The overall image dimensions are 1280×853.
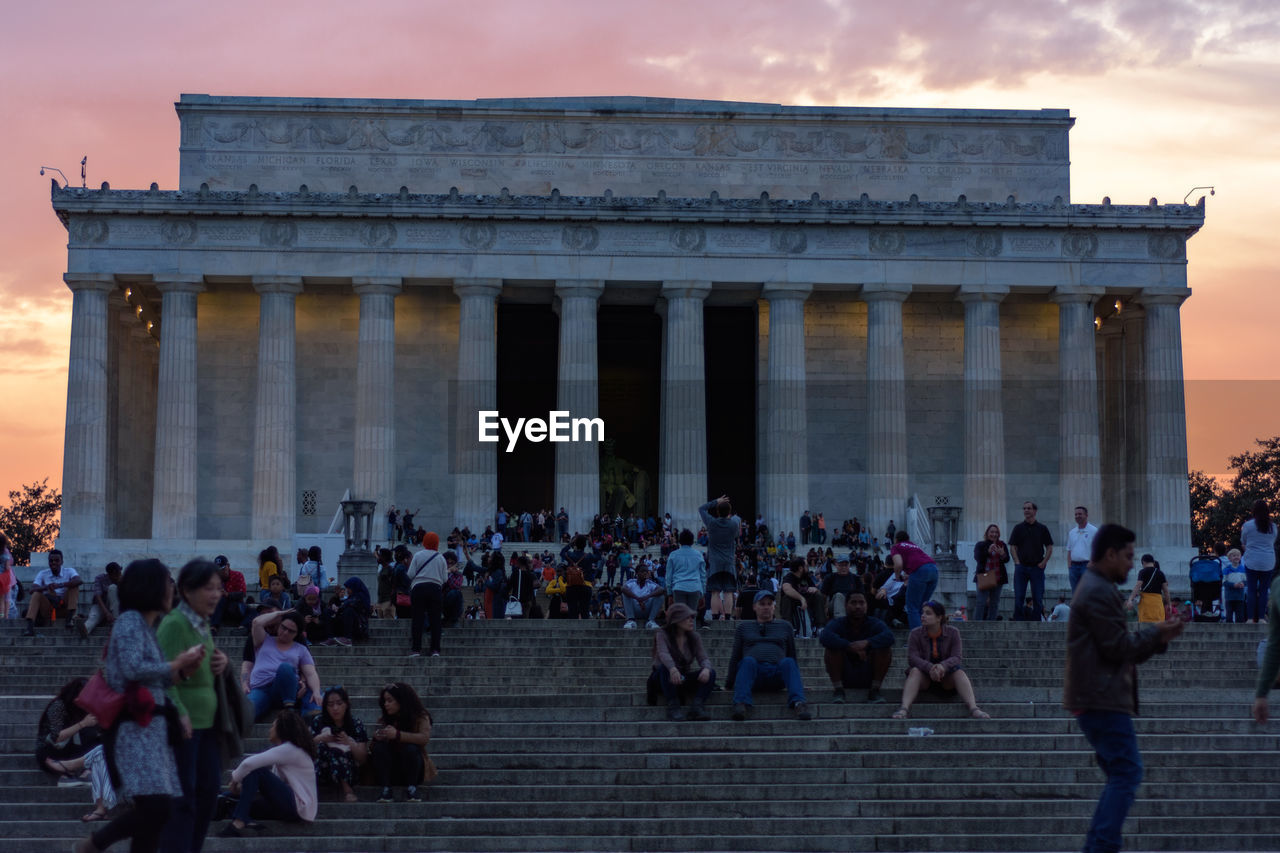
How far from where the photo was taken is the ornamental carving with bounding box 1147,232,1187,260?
52812mm

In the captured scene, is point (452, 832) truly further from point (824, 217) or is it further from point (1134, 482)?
point (1134, 482)

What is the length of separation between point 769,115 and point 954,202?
717 cm

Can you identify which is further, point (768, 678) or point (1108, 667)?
point (768, 678)

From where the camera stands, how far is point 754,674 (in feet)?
64.8

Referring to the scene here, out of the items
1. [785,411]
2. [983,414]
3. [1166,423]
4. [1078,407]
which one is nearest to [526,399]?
[785,411]

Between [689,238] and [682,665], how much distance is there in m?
33.4

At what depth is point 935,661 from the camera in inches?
778

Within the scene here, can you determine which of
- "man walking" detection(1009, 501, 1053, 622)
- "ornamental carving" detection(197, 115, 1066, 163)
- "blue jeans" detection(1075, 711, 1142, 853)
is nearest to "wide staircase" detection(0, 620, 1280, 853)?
"blue jeans" detection(1075, 711, 1142, 853)

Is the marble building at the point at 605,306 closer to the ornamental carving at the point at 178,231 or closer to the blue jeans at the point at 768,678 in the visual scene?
the ornamental carving at the point at 178,231

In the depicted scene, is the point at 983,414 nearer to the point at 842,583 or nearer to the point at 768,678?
the point at 842,583

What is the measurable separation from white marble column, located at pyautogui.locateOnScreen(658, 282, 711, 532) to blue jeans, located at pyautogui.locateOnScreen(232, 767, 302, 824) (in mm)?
35069

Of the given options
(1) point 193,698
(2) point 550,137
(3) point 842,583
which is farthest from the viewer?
(2) point 550,137

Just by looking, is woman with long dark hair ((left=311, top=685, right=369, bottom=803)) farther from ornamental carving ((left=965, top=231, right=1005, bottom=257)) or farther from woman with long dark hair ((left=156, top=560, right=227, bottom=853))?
ornamental carving ((left=965, top=231, right=1005, bottom=257))

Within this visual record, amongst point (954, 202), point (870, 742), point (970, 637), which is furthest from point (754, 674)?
point (954, 202)
